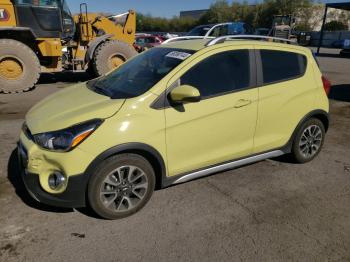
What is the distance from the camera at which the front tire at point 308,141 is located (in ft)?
14.7

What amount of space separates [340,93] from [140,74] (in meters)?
8.31

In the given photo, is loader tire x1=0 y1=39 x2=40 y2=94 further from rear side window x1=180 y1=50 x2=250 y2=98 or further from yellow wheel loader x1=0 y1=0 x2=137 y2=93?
rear side window x1=180 y1=50 x2=250 y2=98

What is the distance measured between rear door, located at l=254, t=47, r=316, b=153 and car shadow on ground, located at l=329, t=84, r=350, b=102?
5614mm

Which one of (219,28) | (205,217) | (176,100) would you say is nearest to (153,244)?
(205,217)

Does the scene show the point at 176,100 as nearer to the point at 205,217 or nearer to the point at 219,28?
the point at 205,217

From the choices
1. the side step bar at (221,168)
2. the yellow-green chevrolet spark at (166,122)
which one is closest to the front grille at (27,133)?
the yellow-green chevrolet spark at (166,122)

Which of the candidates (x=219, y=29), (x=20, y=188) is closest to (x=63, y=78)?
(x=219, y=29)

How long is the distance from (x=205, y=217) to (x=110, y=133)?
1274 mm

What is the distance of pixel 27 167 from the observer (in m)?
3.14

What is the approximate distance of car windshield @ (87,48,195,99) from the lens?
3469mm

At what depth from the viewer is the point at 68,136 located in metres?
2.98

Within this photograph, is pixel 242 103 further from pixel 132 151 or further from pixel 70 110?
pixel 70 110

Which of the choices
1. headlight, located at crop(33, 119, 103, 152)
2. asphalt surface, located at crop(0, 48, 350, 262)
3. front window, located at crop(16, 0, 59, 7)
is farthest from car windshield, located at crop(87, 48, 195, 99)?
front window, located at crop(16, 0, 59, 7)

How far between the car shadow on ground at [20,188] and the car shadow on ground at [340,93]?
8217 millimetres
